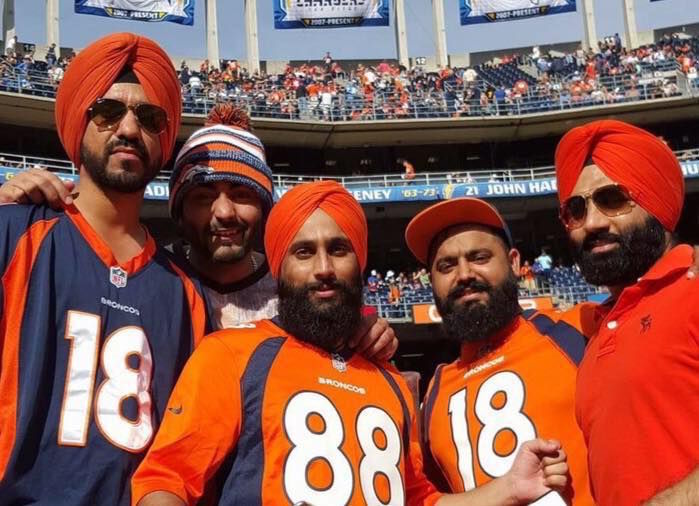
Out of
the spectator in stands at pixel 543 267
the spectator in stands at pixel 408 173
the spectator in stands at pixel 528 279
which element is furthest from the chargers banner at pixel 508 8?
the spectator in stands at pixel 528 279

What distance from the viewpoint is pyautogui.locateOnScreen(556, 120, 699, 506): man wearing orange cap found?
2555 mm

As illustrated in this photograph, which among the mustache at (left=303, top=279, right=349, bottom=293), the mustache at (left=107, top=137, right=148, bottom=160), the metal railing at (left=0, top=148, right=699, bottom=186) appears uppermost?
the metal railing at (left=0, top=148, right=699, bottom=186)

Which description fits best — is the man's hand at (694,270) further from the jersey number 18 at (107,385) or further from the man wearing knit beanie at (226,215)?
the jersey number 18 at (107,385)

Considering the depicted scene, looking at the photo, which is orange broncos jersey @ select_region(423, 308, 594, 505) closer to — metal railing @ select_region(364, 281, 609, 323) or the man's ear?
the man's ear

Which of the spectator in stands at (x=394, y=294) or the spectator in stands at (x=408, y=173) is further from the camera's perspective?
the spectator in stands at (x=408, y=173)

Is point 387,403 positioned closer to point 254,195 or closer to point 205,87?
point 254,195

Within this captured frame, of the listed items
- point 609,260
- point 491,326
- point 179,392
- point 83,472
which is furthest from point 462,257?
point 83,472

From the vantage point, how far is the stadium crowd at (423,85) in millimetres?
22859

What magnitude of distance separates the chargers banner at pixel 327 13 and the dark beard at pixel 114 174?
23667mm

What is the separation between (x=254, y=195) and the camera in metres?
3.72

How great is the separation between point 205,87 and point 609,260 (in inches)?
854

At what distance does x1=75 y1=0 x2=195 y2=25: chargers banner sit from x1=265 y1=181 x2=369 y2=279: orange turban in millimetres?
22357

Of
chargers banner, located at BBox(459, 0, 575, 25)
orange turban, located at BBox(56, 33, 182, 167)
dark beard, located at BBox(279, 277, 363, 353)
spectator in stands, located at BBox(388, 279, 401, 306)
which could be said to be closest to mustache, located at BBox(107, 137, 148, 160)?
orange turban, located at BBox(56, 33, 182, 167)

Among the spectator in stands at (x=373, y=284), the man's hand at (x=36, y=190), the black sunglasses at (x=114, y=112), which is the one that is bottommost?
the man's hand at (x=36, y=190)
